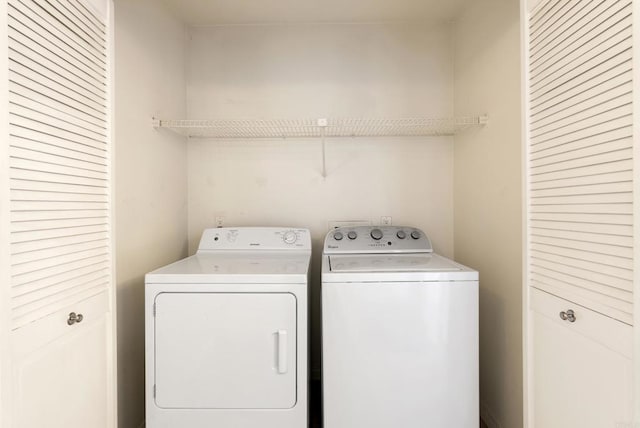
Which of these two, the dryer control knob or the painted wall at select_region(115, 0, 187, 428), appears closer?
the painted wall at select_region(115, 0, 187, 428)

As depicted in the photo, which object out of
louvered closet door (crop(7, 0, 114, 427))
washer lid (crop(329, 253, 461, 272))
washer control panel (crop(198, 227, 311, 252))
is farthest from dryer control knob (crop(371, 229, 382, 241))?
louvered closet door (crop(7, 0, 114, 427))

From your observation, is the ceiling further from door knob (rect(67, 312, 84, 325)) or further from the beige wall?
door knob (rect(67, 312, 84, 325))

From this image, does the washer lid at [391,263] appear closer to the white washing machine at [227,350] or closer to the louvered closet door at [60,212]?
the white washing machine at [227,350]

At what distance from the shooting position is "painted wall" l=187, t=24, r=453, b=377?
2.37 m

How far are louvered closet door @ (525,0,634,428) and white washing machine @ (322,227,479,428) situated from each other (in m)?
0.33

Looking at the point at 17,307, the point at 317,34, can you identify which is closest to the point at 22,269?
the point at 17,307

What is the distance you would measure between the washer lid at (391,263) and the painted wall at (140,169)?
3.40 ft

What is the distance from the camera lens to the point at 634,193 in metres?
0.78

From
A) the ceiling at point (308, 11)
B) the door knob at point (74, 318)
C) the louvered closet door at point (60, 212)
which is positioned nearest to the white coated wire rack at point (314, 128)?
the ceiling at point (308, 11)

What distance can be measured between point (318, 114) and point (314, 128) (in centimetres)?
18

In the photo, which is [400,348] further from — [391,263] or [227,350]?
[227,350]

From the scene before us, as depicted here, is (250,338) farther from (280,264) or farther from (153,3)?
(153,3)

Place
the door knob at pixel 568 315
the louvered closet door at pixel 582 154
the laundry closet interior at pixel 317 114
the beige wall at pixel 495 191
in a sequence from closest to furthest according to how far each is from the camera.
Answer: the louvered closet door at pixel 582 154, the door knob at pixel 568 315, the beige wall at pixel 495 191, the laundry closet interior at pixel 317 114

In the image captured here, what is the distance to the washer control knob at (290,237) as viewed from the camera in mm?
2121
